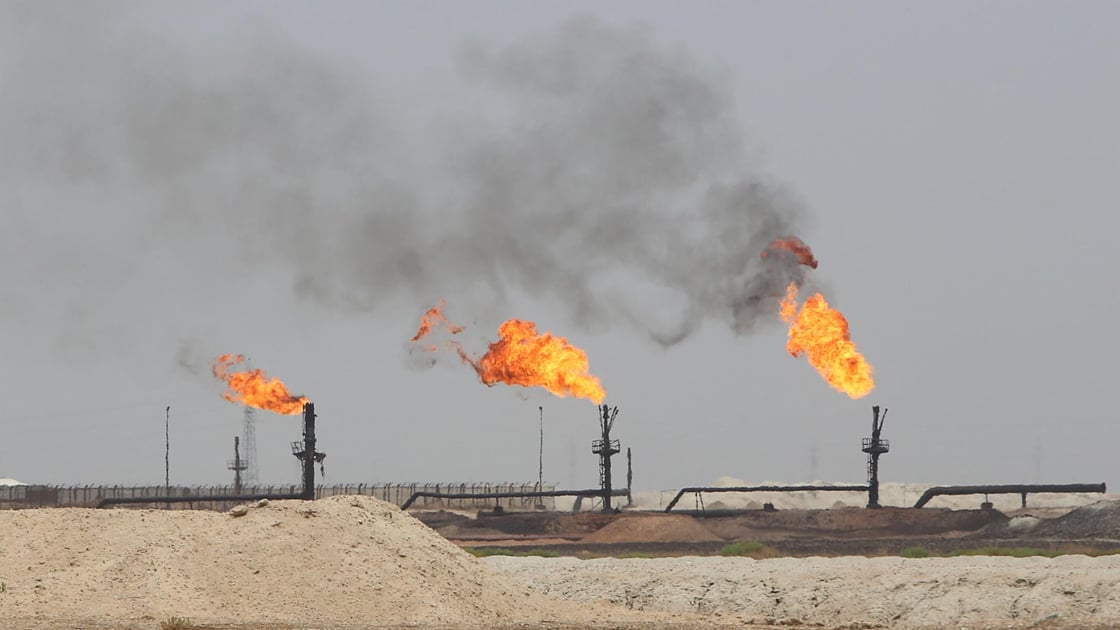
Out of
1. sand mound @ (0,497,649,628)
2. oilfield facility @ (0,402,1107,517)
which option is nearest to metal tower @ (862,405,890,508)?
oilfield facility @ (0,402,1107,517)

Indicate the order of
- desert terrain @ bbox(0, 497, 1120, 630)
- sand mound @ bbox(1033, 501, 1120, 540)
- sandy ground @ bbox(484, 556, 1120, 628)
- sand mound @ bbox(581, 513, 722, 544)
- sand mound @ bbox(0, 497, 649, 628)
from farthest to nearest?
sand mound @ bbox(581, 513, 722, 544), sand mound @ bbox(1033, 501, 1120, 540), sandy ground @ bbox(484, 556, 1120, 628), desert terrain @ bbox(0, 497, 1120, 630), sand mound @ bbox(0, 497, 649, 628)

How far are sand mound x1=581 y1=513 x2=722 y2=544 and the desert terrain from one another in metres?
23.2

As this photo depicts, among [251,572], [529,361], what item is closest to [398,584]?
[251,572]

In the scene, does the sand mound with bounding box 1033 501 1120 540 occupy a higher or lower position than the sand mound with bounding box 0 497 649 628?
lower

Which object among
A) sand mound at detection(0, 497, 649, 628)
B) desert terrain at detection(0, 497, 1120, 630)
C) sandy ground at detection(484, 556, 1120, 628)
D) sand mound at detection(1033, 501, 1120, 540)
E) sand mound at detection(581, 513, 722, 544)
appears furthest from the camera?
sand mound at detection(581, 513, 722, 544)

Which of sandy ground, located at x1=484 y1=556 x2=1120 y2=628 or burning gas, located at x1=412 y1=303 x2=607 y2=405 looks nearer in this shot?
sandy ground, located at x1=484 y1=556 x2=1120 y2=628

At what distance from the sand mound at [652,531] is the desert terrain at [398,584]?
23208 mm

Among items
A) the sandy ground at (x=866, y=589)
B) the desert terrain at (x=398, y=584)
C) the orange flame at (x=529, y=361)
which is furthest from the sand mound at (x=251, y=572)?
the orange flame at (x=529, y=361)

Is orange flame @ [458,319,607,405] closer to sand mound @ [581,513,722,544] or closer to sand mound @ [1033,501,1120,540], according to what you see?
sand mound @ [581,513,722,544]

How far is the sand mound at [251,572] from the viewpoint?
30.0 meters

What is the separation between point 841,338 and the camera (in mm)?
62844

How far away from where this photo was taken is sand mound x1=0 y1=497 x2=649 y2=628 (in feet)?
98.5

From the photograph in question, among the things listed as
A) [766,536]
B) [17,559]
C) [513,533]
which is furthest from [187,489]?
[17,559]

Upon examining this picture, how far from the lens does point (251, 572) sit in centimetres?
3198
